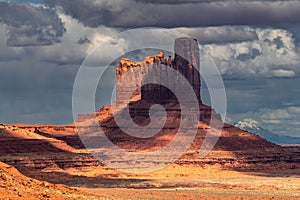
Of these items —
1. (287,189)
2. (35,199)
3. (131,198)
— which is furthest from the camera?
(287,189)

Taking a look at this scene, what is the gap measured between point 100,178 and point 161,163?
25334mm

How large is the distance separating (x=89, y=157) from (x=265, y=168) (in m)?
35.3

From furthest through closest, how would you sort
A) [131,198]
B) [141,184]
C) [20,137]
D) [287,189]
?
[20,137] < [141,184] < [287,189] < [131,198]

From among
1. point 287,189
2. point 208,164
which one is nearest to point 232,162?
point 208,164

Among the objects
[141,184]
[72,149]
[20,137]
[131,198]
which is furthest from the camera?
[72,149]

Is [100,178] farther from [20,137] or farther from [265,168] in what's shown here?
[265,168]

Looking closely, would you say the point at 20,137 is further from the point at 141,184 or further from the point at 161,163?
the point at 141,184

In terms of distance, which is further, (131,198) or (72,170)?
(72,170)

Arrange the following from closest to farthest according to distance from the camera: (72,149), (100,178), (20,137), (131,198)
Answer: (131,198), (100,178), (20,137), (72,149)

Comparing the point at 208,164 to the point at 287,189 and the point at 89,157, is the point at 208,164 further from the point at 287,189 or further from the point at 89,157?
the point at 287,189

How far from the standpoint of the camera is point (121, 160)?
612ft

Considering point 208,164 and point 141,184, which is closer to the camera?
point 141,184

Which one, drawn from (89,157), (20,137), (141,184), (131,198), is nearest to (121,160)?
(89,157)

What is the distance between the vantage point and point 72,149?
19725 centimetres
